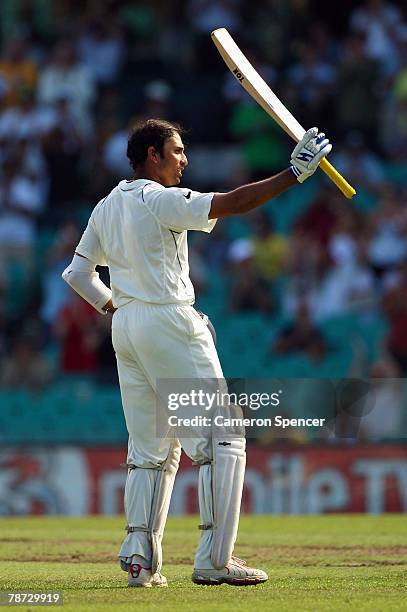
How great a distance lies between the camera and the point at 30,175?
15.9 meters

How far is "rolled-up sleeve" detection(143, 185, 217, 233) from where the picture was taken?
19.0 feet

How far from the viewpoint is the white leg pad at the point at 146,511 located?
6039 millimetres

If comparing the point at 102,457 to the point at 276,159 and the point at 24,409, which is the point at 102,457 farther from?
the point at 276,159

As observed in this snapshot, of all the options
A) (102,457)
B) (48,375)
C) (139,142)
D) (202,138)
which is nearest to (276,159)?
(202,138)

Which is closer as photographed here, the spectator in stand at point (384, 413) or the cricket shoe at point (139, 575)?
the cricket shoe at point (139, 575)

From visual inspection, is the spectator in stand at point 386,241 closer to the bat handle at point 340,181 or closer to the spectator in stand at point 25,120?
the spectator in stand at point 25,120

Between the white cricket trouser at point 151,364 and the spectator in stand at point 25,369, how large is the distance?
7.80m

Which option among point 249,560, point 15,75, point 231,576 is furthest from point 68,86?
point 231,576

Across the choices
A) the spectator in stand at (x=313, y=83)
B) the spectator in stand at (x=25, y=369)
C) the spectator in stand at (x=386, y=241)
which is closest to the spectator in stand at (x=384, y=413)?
the spectator in stand at (x=386, y=241)

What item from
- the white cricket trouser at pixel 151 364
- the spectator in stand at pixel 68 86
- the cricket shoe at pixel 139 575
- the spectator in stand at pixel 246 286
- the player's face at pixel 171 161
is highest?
the spectator in stand at pixel 68 86

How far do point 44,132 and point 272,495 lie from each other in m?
6.27

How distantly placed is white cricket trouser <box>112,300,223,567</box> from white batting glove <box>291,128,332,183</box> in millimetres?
851

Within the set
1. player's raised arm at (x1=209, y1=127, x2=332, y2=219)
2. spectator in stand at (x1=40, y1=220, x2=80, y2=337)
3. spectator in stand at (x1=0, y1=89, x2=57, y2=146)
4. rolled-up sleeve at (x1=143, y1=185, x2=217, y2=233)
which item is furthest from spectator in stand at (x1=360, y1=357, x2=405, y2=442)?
spectator in stand at (x1=0, y1=89, x2=57, y2=146)

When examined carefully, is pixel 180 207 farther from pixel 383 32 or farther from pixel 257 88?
pixel 383 32
